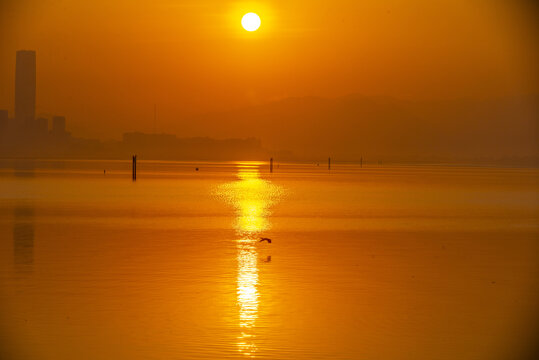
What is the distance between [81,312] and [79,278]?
418 cm

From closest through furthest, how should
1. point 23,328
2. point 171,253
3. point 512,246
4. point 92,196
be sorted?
point 23,328, point 171,253, point 512,246, point 92,196

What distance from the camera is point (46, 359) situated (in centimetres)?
1289

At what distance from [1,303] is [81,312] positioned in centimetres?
201

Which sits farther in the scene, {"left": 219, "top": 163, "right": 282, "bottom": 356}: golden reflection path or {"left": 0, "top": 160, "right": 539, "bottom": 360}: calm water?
{"left": 219, "top": 163, "right": 282, "bottom": 356}: golden reflection path

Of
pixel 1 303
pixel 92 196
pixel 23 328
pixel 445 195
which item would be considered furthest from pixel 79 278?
pixel 445 195

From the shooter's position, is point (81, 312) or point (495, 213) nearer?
point (81, 312)

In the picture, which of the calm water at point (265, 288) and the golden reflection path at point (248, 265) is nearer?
the calm water at point (265, 288)

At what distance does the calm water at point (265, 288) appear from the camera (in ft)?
45.5

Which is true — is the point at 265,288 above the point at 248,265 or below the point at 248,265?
below

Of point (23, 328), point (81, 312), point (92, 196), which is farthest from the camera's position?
point (92, 196)

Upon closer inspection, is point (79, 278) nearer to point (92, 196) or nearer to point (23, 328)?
point (23, 328)

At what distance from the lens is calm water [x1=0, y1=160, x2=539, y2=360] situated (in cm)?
1387

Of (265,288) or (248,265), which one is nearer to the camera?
(265,288)

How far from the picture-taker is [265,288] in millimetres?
18797
